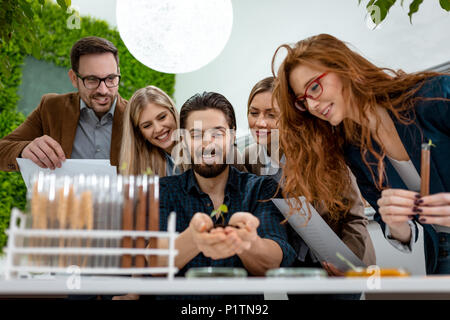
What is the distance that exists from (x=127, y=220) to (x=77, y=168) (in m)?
0.63

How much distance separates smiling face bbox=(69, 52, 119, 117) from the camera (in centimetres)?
221

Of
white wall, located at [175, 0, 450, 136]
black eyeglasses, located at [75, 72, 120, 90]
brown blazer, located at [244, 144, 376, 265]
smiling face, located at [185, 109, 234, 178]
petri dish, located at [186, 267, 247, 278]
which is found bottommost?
petri dish, located at [186, 267, 247, 278]

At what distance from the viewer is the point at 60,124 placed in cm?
227

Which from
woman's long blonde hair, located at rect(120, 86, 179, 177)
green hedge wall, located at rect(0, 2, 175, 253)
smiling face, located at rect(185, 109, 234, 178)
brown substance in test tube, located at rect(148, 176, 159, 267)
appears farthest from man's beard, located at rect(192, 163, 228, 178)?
green hedge wall, located at rect(0, 2, 175, 253)

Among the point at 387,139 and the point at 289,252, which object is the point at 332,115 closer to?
the point at 387,139

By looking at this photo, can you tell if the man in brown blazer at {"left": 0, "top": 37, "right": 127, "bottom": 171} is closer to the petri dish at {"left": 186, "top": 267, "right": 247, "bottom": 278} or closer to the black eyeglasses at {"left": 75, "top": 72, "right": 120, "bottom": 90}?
the black eyeglasses at {"left": 75, "top": 72, "right": 120, "bottom": 90}

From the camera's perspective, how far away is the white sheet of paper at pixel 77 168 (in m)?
1.44

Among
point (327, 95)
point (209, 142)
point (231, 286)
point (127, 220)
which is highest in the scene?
point (327, 95)

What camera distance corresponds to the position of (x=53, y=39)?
15.2 ft

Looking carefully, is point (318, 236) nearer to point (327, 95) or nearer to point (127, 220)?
point (327, 95)

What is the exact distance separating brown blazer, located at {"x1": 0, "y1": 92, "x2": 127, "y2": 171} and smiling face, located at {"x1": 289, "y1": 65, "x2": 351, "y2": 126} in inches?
42.0

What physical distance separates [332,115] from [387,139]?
219 millimetres

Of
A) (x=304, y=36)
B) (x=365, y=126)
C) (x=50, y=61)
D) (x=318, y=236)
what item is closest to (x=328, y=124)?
(x=365, y=126)

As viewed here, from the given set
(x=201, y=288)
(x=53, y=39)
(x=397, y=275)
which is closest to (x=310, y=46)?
(x=397, y=275)
